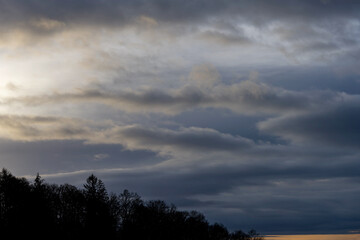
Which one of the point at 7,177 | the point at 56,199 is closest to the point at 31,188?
the point at 7,177

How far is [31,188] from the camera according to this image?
125m

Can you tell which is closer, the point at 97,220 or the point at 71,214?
the point at 97,220

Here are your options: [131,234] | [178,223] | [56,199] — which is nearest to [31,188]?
[56,199]


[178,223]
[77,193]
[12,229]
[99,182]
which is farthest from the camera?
[178,223]

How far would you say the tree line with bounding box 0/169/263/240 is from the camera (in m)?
110

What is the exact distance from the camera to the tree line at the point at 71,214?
110438 mm

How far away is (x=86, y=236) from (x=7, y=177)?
22.0 meters

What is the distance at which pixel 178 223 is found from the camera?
190875mm

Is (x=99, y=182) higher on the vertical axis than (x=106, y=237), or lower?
higher

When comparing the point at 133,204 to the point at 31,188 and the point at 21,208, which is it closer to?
the point at 31,188

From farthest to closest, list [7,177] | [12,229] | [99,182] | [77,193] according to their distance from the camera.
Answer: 1. [77,193]
2. [99,182]
3. [7,177]
4. [12,229]

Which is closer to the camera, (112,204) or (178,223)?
(112,204)

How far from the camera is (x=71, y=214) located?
139 metres

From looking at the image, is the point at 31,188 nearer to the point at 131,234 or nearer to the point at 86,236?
the point at 86,236
